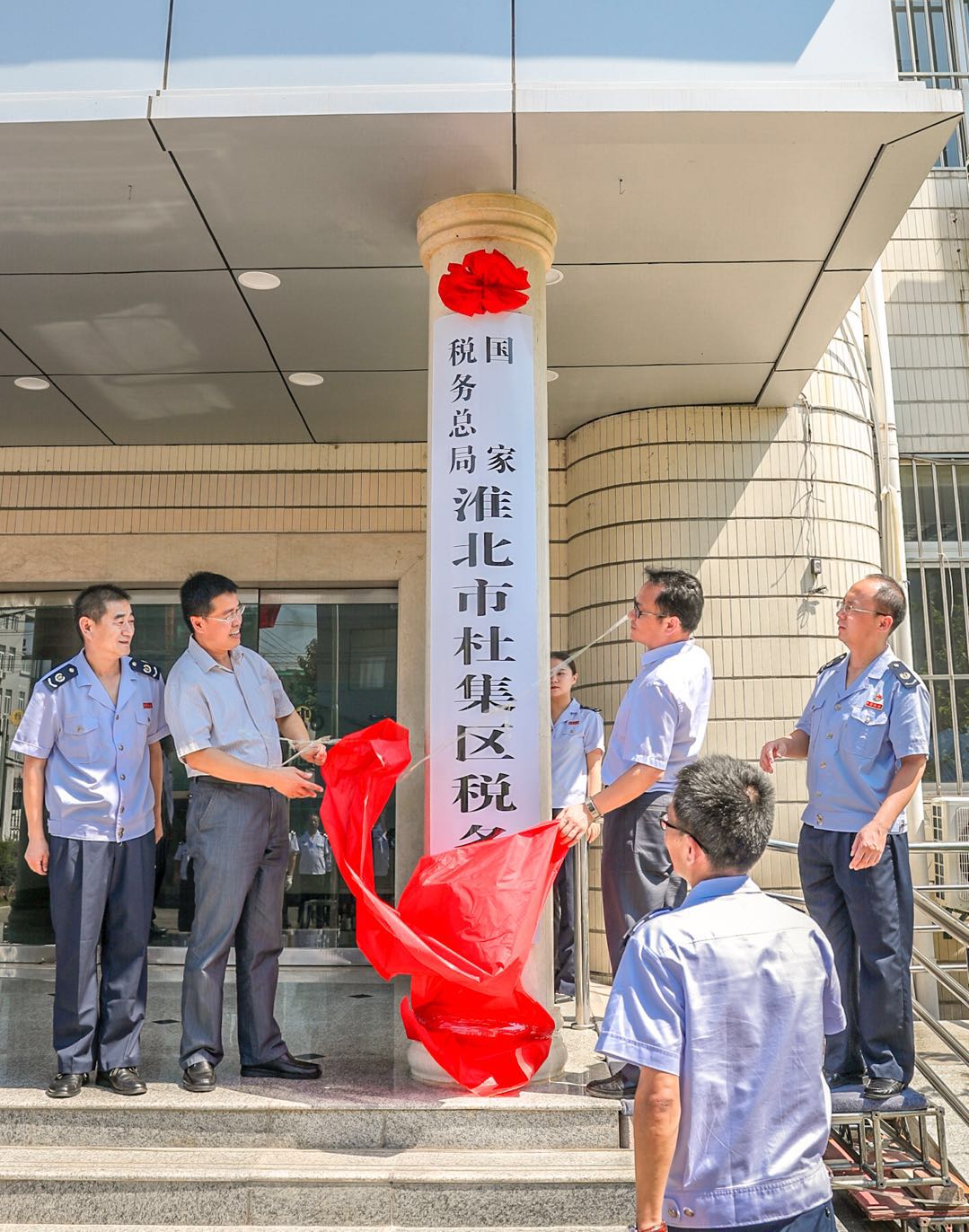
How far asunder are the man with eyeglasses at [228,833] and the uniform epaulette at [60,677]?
1.03 feet

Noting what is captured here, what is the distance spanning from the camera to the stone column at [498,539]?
335 centimetres

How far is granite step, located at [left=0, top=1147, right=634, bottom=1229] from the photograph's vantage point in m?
2.71

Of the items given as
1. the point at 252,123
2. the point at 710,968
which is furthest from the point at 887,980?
the point at 252,123

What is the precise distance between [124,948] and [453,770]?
1108 mm

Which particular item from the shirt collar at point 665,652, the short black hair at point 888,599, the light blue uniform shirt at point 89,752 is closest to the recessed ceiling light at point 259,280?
the light blue uniform shirt at point 89,752

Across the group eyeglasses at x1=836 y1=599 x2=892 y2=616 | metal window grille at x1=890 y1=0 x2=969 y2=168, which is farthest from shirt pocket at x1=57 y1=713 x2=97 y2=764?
metal window grille at x1=890 y1=0 x2=969 y2=168

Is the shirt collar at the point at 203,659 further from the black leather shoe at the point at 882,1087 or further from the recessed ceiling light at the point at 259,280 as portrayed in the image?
the black leather shoe at the point at 882,1087

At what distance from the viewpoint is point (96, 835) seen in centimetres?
322

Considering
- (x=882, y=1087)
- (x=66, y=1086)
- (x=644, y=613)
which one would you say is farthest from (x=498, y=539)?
(x=66, y=1086)

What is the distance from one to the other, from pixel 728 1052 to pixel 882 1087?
1664 mm

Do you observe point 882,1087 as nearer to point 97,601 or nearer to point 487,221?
point 97,601

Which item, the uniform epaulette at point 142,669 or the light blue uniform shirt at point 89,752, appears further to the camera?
the uniform epaulette at point 142,669

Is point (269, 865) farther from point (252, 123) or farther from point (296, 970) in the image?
point (296, 970)

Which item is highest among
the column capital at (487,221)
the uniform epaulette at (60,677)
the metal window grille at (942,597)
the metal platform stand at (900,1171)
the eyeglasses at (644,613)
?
the column capital at (487,221)
